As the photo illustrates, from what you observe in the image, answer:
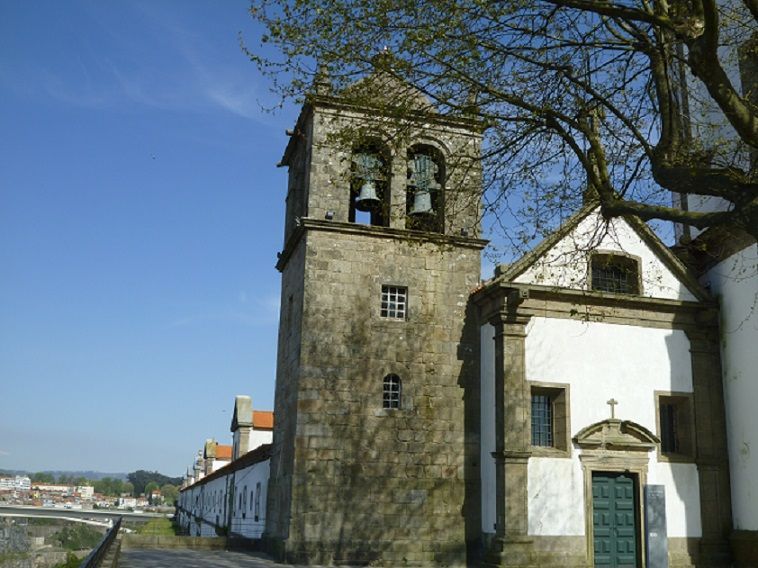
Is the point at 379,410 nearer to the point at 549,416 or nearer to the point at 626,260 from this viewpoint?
the point at 549,416

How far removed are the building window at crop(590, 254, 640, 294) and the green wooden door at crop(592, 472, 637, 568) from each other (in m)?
4.11

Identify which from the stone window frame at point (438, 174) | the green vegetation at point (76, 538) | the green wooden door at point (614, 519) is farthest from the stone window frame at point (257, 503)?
the green vegetation at point (76, 538)

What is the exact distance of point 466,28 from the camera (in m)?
9.37

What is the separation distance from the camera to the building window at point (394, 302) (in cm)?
1695

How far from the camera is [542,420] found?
53.6 feet

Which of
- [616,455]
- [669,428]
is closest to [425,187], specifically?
[616,455]

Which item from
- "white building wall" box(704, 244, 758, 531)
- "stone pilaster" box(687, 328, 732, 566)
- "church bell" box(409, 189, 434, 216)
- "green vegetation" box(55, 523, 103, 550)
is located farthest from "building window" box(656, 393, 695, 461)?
"green vegetation" box(55, 523, 103, 550)

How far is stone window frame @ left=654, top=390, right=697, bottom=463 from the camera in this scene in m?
16.5

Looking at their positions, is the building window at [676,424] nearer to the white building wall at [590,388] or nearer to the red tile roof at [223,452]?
the white building wall at [590,388]

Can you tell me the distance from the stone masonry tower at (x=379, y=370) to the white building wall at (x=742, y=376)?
216 inches

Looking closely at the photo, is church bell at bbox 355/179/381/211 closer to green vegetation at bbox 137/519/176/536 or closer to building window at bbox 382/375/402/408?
building window at bbox 382/375/402/408

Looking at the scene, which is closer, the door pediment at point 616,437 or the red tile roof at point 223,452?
the door pediment at point 616,437

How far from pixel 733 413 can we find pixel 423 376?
265 inches

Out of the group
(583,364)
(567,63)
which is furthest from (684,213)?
(583,364)
